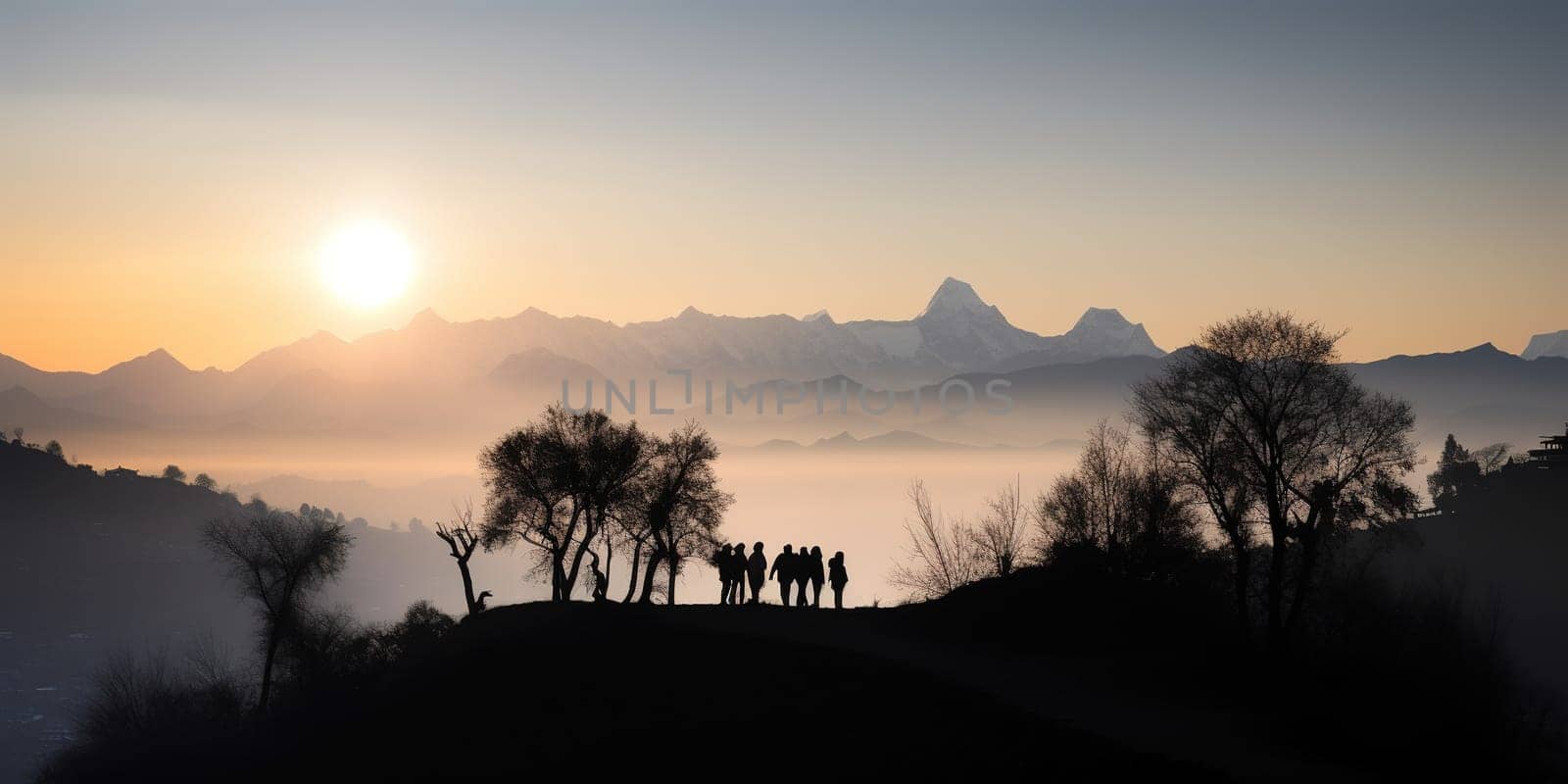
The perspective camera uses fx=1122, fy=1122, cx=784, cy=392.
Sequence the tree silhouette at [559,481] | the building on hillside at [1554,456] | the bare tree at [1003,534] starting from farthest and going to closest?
the building on hillside at [1554,456] < the bare tree at [1003,534] < the tree silhouette at [559,481]

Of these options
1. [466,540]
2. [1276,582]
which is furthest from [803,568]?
[466,540]

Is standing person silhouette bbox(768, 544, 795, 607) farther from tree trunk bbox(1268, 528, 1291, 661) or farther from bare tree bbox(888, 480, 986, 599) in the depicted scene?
tree trunk bbox(1268, 528, 1291, 661)

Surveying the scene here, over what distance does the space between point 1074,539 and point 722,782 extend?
3441cm

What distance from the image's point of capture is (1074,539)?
6116cm

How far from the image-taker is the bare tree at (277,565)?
74.6 meters

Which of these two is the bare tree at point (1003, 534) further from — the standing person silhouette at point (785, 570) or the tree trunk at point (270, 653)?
the tree trunk at point (270, 653)

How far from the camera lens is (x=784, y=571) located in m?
50.7

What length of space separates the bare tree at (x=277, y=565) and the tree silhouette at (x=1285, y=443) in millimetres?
55423

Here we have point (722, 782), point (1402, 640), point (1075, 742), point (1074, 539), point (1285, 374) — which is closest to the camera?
point (1075, 742)

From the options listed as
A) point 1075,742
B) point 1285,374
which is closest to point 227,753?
point 1075,742

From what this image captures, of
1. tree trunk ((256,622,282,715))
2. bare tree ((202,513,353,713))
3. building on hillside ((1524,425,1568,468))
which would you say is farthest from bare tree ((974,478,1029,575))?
building on hillside ((1524,425,1568,468))

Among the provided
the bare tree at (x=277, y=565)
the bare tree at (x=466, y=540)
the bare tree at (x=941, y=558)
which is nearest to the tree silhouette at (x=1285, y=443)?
the bare tree at (x=941, y=558)

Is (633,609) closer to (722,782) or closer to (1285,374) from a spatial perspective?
(722,782)

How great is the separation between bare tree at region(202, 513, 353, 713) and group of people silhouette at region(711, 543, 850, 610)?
3425 cm
